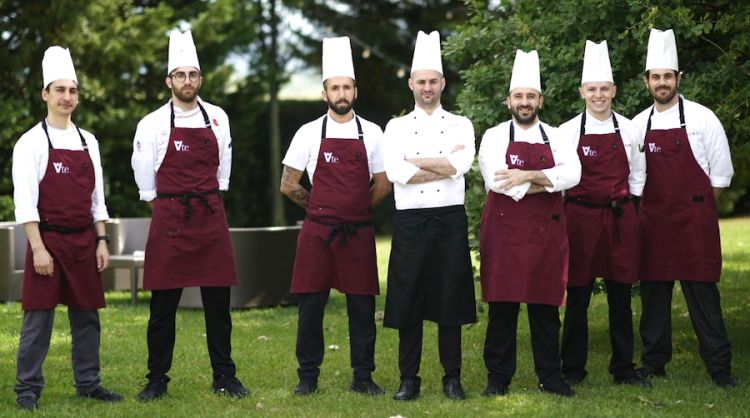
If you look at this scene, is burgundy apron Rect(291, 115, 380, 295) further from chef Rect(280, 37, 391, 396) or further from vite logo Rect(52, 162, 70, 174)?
vite logo Rect(52, 162, 70, 174)

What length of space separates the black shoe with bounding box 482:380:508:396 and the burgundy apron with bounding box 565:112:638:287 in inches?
29.3

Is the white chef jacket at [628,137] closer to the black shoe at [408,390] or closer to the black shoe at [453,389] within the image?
the black shoe at [453,389]

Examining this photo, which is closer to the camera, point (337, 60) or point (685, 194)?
point (337, 60)

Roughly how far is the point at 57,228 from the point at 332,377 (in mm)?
2006

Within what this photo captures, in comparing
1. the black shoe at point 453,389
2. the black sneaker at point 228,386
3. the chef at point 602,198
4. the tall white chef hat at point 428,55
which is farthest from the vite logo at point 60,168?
the chef at point 602,198

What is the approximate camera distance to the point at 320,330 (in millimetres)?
6598

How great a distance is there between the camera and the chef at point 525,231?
246 inches

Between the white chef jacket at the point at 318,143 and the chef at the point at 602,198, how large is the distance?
43.6 inches

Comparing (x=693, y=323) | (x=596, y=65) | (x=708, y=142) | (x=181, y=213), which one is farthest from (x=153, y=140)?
(x=693, y=323)

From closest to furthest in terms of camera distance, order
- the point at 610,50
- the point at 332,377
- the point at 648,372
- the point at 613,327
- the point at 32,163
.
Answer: the point at 32,163, the point at 613,327, the point at 648,372, the point at 332,377, the point at 610,50

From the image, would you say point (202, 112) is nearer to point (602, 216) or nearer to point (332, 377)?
point (332, 377)

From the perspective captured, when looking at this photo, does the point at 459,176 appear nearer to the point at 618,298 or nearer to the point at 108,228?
the point at 618,298

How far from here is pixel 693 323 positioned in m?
6.82

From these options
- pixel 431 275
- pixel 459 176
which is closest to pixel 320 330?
pixel 431 275
